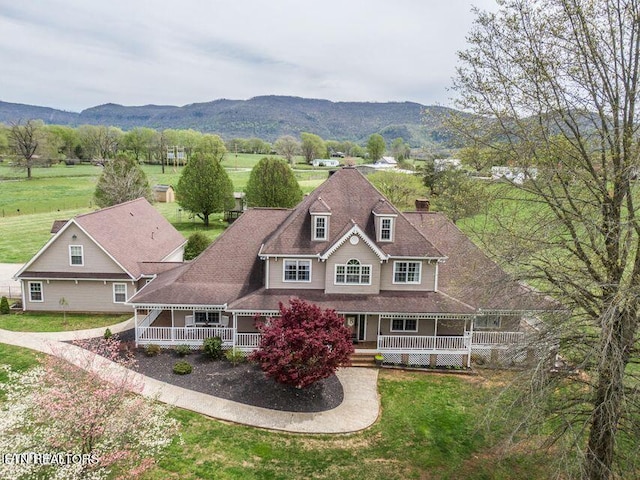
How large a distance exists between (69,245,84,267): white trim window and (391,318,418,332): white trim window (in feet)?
62.6

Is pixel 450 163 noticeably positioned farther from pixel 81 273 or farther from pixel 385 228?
pixel 81 273

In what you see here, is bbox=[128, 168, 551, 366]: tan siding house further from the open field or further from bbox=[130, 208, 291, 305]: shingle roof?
the open field

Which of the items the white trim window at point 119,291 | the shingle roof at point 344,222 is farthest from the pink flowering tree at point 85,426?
the white trim window at point 119,291

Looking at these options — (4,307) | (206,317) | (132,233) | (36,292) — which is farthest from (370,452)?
(4,307)

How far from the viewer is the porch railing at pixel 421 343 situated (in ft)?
73.9

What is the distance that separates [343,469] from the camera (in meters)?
14.6

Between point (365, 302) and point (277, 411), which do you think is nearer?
point (277, 411)

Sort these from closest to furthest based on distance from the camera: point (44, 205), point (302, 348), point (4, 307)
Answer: point (302, 348), point (4, 307), point (44, 205)

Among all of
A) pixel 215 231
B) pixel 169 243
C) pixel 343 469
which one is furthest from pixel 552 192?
pixel 215 231

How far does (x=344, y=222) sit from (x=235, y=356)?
8.99m

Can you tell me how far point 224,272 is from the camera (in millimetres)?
24438

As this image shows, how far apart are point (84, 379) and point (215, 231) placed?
→ 133 ft

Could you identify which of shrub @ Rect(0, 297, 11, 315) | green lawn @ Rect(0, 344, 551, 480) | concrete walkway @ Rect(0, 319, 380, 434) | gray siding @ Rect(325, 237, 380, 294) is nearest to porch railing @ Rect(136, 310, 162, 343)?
concrete walkway @ Rect(0, 319, 380, 434)

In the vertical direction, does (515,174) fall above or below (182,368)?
above
